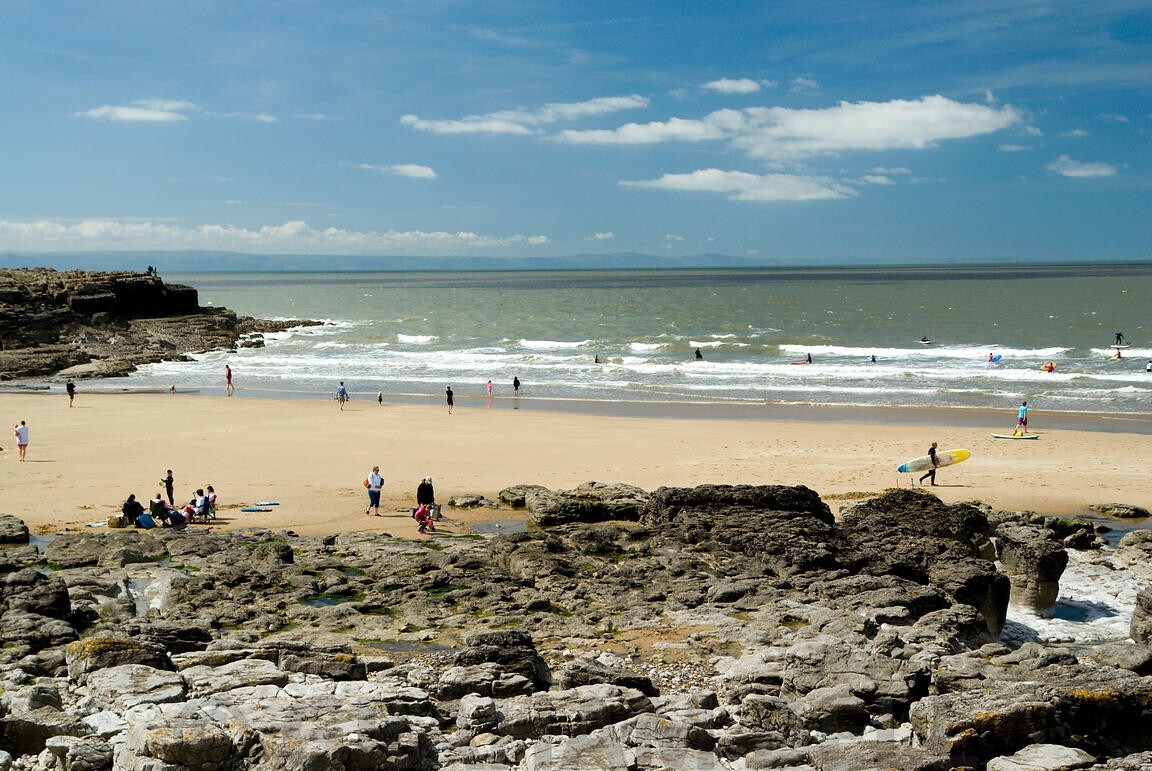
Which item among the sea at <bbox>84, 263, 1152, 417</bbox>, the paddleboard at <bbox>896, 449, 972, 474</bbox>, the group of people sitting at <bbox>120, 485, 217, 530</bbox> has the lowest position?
the group of people sitting at <bbox>120, 485, 217, 530</bbox>

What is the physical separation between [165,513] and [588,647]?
10.1 metres

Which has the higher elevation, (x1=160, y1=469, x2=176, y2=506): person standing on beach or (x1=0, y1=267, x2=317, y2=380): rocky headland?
(x1=0, y1=267, x2=317, y2=380): rocky headland

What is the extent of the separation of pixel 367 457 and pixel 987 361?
3723cm

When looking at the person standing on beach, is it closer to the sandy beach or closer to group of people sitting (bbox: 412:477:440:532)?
the sandy beach

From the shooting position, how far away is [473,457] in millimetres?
26141

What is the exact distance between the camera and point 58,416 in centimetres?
3338

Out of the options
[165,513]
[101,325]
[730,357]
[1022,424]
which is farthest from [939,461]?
[101,325]

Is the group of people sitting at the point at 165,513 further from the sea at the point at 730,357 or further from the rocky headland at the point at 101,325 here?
the rocky headland at the point at 101,325

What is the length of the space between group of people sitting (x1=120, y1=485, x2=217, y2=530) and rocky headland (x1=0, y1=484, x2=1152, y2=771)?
2.37 ft

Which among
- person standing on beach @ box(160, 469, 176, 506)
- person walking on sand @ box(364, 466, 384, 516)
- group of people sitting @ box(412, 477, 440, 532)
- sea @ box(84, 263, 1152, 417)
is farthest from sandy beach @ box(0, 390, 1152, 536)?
sea @ box(84, 263, 1152, 417)

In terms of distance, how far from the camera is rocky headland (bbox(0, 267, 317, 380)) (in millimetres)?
50062

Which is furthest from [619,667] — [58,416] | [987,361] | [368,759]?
[987,361]

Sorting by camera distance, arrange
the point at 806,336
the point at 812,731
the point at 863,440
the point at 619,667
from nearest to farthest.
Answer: the point at 812,731, the point at 619,667, the point at 863,440, the point at 806,336

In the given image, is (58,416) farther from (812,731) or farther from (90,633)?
(812,731)
